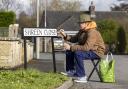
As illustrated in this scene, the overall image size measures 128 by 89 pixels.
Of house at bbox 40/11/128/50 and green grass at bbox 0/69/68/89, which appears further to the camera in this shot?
house at bbox 40/11/128/50

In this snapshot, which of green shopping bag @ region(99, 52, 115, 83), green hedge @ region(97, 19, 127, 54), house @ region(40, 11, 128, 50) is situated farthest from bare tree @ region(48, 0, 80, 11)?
green shopping bag @ region(99, 52, 115, 83)

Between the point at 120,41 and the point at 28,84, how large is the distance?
47.0m

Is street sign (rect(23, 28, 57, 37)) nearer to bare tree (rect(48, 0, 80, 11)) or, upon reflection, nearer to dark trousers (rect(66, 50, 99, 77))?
dark trousers (rect(66, 50, 99, 77))

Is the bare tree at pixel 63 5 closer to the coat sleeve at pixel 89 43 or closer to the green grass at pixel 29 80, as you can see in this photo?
the coat sleeve at pixel 89 43

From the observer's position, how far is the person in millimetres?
12693

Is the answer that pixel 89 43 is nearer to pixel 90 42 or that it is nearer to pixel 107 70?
pixel 90 42

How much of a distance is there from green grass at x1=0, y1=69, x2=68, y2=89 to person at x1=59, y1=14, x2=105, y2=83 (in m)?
0.48

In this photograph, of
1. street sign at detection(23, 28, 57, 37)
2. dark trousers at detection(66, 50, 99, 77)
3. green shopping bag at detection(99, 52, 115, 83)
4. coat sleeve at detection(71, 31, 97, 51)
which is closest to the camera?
dark trousers at detection(66, 50, 99, 77)

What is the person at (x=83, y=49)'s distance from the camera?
500 inches

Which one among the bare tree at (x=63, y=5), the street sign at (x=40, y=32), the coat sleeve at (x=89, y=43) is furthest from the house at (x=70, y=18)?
the coat sleeve at (x=89, y=43)

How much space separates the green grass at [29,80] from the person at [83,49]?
18.8 inches

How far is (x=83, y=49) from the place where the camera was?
12.8 meters

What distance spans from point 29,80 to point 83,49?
196cm

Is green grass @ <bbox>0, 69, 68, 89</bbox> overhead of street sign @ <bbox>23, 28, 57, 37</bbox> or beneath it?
beneath
